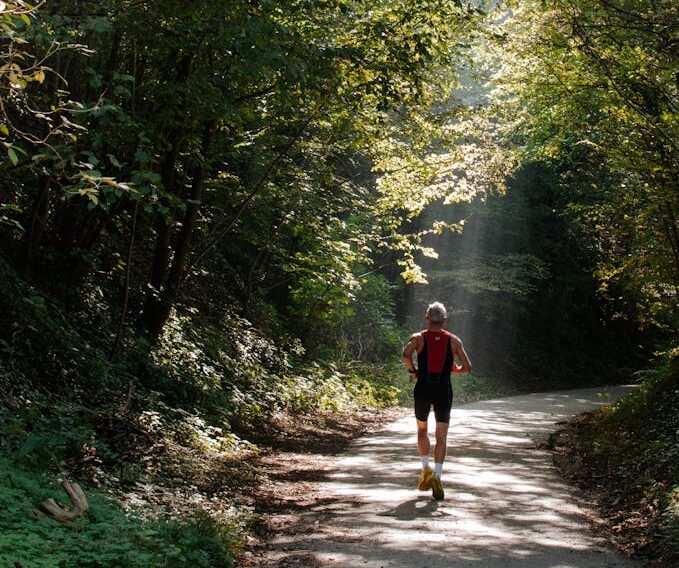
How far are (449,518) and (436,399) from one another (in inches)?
68.8

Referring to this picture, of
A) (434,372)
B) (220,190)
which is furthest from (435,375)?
(220,190)

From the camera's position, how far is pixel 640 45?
38.6 feet

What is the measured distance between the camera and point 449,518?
24.7ft

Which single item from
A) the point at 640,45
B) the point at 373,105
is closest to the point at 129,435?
the point at 373,105

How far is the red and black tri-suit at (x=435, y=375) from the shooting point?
9008 mm

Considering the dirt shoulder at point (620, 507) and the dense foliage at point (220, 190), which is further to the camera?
the dense foliage at point (220, 190)

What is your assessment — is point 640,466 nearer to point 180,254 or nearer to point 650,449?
point 650,449

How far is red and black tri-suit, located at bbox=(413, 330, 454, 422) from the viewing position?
9008 mm

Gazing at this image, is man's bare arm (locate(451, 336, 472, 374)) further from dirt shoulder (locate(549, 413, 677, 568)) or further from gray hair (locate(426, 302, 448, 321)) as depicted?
dirt shoulder (locate(549, 413, 677, 568))

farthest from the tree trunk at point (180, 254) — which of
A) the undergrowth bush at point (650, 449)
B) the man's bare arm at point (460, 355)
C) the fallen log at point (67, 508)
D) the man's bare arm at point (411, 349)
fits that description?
the undergrowth bush at point (650, 449)

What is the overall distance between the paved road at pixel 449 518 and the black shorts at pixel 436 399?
35.3 inches

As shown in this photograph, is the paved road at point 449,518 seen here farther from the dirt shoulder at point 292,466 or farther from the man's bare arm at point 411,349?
the man's bare arm at point 411,349

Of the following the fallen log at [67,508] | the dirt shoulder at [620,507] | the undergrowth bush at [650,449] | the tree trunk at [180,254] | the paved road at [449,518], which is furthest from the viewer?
the tree trunk at [180,254]

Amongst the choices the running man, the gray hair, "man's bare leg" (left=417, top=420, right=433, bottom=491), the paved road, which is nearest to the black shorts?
the running man
